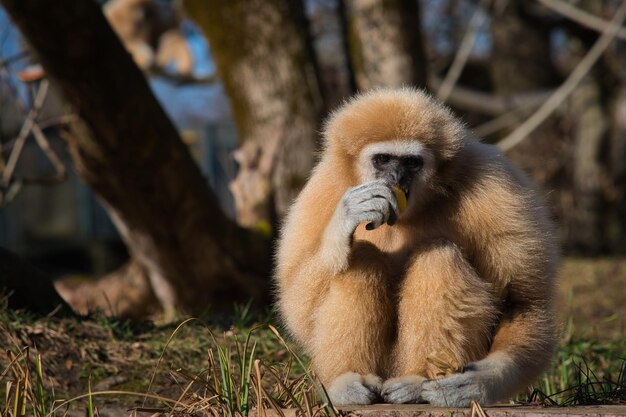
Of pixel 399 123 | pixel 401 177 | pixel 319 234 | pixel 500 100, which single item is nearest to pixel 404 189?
pixel 401 177

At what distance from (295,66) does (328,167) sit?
437 centimetres

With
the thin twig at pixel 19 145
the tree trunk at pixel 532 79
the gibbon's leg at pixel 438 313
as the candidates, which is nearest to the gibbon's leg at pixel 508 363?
the gibbon's leg at pixel 438 313

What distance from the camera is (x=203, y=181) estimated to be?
7574 millimetres

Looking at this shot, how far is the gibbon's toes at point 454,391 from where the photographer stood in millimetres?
3582

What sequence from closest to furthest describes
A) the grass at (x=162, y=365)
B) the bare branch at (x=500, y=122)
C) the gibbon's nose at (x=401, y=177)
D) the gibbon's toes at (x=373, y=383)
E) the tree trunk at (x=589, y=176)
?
the gibbon's toes at (x=373, y=383), the grass at (x=162, y=365), the gibbon's nose at (x=401, y=177), the bare branch at (x=500, y=122), the tree trunk at (x=589, y=176)

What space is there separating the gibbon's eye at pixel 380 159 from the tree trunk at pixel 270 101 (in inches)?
176

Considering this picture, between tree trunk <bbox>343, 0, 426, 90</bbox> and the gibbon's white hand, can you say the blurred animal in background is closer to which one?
tree trunk <bbox>343, 0, 426, 90</bbox>

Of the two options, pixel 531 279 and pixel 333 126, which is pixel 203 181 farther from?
pixel 531 279

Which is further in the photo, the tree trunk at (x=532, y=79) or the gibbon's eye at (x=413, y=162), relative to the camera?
the tree trunk at (x=532, y=79)

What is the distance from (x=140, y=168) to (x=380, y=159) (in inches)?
133

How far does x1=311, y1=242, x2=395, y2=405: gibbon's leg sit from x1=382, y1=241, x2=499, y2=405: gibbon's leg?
0.28 feet

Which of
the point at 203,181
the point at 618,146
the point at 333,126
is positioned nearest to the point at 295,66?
the point at 203,181

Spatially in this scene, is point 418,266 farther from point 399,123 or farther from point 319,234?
point 399,123

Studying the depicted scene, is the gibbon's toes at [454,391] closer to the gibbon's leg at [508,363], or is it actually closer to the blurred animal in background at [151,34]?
the gibbon's leg at [508,363]
